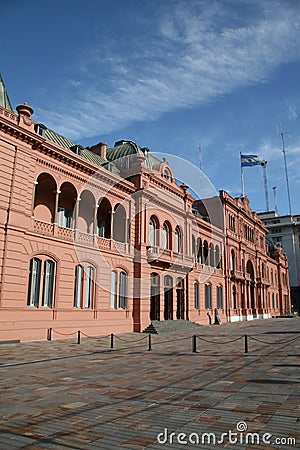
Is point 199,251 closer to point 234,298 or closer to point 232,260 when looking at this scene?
point 232,260

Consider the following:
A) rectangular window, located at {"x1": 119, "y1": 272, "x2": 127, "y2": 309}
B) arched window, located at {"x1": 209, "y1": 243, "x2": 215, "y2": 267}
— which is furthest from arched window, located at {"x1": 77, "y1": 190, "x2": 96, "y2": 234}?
arched window, located at {"x1": 209, "y1": 243, "x2": 215, "y2": 267}

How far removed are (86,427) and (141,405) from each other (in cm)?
174

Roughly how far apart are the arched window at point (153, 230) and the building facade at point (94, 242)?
0.29 ft

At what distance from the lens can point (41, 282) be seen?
20859 mm

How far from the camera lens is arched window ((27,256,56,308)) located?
20.5 m

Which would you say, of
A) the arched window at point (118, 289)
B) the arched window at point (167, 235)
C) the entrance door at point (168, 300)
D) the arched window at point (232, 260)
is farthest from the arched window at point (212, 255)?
the arched window at point (118, 289)

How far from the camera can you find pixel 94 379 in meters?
10.6

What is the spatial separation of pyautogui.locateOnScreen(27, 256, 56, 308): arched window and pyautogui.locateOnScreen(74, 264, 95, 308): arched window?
83.8 inches

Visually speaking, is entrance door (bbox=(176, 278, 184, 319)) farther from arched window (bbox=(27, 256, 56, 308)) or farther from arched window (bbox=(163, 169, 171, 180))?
arched window (bbox=(27, 256, 56, 308))

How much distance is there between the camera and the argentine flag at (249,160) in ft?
176

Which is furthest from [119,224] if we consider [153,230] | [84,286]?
[84,286]

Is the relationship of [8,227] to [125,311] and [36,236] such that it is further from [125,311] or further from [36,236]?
[125,311]

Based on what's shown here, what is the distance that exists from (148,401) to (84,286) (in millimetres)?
16317

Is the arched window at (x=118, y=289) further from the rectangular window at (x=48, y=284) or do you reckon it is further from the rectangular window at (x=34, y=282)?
the rectangular window at (x=34, y=282)
